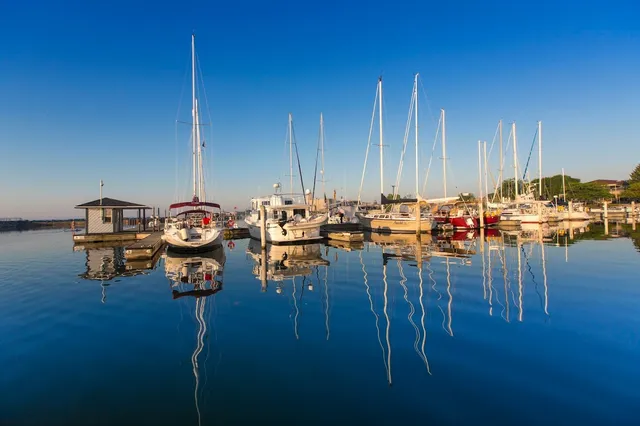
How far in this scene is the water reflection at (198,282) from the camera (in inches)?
291

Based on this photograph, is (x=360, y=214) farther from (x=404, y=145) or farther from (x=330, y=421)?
(x=330, y=421)

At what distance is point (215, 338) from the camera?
27.3ft

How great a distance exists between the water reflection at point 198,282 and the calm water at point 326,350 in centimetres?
8

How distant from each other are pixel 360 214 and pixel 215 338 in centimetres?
4201

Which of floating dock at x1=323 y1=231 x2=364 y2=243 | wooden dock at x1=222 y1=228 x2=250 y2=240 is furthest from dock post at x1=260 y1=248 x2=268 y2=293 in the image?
wooden dock at x1=222 y1=228 x2=250 y2=240

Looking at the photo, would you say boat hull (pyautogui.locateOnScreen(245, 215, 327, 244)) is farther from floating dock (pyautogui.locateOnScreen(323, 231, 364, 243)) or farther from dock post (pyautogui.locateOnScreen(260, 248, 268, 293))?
dock post (pyautogui.locateOnScreen(260, 248, 268, 293))

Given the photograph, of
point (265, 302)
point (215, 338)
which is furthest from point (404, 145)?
point (215, 338)

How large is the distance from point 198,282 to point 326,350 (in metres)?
9.22

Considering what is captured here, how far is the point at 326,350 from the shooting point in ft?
24.6

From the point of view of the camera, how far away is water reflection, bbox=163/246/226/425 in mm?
7383

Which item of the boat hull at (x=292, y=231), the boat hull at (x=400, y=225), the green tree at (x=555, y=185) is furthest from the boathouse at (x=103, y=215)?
the green tree at (x=555, y=185)

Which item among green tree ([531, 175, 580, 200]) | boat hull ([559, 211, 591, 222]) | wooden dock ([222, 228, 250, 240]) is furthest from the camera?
green tree ([531, 175, 580, 200])

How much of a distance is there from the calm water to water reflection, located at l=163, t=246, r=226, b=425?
85 millimetres

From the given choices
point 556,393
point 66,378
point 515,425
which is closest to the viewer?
point 515,425
